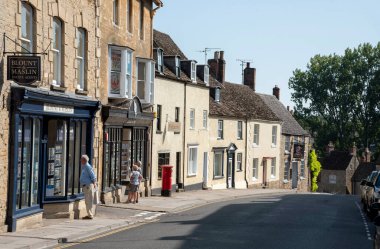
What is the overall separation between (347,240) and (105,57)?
43.1ft

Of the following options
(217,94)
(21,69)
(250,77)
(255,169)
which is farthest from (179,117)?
(250,77)

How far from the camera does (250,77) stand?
214 feet

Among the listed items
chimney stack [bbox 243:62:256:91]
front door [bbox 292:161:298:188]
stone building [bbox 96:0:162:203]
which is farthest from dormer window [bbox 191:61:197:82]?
front door [bbox 292:161:298:188]

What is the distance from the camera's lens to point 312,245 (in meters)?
17.4

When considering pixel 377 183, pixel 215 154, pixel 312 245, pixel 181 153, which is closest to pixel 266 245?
pixel 312 245

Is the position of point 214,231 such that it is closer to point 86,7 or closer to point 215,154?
point 86,7

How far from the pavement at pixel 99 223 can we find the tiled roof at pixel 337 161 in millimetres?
54475

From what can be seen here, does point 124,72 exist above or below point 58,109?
above

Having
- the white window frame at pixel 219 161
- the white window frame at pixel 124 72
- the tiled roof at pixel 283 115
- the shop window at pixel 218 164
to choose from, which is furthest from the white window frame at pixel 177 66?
the tiled roof at pixel 283 115

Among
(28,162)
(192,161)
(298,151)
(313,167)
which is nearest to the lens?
(28,162)

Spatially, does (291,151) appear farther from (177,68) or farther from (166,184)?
(166,184)

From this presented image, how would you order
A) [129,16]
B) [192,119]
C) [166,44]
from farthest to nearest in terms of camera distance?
[166,44] < [192,119] < [129,16]

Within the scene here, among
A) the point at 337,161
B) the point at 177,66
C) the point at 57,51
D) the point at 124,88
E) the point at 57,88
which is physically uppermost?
the point at 177,66

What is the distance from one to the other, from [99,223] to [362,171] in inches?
2651
